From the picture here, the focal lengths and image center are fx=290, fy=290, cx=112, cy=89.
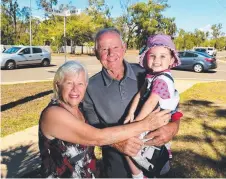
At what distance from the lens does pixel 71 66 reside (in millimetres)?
2207

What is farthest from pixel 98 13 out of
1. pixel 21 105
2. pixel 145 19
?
pixel 21 105

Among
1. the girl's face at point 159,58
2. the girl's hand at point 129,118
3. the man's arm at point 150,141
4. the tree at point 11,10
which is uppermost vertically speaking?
the tree at point 11,10

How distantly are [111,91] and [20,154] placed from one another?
352 cm

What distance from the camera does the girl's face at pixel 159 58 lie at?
2529 millimetres

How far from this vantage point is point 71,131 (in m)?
1.99

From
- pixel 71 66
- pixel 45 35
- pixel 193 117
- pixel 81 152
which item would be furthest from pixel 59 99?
pixel 45 35

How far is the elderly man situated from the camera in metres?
2.59

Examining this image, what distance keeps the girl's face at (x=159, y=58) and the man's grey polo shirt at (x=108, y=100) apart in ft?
0.88

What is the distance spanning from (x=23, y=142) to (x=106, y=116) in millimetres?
3980

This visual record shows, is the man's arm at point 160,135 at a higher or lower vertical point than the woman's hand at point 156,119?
lower

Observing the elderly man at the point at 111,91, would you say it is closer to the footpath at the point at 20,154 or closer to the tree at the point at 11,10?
the footpath at the point at 20,154

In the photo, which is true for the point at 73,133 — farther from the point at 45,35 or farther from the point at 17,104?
the point at 45,35

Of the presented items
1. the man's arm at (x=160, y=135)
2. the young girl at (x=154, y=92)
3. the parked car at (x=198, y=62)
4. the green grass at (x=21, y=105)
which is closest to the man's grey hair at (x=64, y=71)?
the young girl at (x=154, y=92)

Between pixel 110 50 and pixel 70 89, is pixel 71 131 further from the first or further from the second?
pixel 110 50
